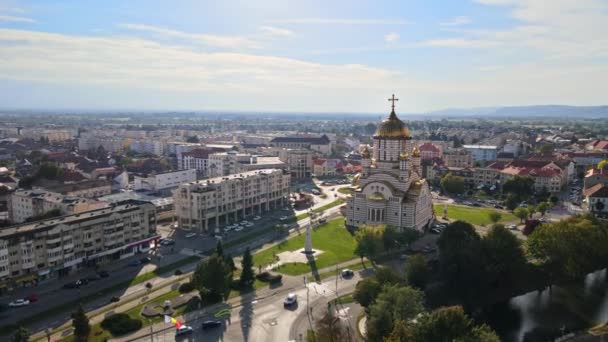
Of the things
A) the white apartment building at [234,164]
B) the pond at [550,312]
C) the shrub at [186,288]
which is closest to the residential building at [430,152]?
the white apartment building at [234,164]

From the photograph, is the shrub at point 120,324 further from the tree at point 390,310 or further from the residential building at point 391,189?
the residential building at point 391,189

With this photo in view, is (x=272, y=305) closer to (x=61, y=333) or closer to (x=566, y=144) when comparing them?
(x=61, y=333)

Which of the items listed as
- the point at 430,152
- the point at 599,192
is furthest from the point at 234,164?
the point at 599,192

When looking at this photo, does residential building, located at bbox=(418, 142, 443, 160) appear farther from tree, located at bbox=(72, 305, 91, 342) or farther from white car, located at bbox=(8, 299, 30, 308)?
tree, located at bbox=(72, 305, 91, 342)

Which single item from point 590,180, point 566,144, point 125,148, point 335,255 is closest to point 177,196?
point 335,255

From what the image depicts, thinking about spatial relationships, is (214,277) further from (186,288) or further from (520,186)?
(520,186)

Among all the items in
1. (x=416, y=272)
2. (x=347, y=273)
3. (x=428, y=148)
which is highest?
(x=428, y=148)
